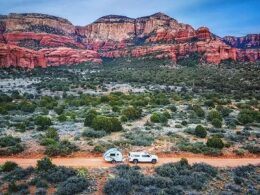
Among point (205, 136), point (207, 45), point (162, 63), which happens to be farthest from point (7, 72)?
point (205, 136)

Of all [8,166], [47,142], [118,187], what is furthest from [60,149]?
Result: [118,187]

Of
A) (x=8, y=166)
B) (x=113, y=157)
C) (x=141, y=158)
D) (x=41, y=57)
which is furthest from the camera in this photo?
(x=41, y=57)

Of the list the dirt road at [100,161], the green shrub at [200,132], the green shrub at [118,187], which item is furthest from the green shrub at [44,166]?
the green shrub at [200,132]

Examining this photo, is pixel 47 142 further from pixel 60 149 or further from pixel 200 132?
pixel 200 132

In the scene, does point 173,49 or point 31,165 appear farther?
point 173,49

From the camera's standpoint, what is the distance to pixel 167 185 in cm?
2044

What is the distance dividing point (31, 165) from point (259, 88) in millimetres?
63845

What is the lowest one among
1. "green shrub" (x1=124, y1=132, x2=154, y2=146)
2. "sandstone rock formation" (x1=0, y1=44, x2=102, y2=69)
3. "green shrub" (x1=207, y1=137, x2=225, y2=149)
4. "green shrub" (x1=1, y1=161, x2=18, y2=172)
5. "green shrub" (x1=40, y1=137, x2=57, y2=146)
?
"green shrub" (x1=207, y1=137, x2=225, y2=149)

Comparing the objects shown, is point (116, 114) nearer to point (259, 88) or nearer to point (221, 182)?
point (221, 182)

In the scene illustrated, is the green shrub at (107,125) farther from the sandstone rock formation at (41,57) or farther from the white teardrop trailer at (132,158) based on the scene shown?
the sandstone rock formation at (41,57)

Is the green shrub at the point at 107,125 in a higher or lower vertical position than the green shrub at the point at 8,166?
higher

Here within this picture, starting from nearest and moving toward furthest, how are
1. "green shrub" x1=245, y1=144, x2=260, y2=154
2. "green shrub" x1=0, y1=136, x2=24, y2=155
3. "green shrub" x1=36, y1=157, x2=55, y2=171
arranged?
1. "green shrub" x1=36, y1=157, x2=55, y2=171
2. "green shrub" x1=0, y1=136, x2=24, y2=155
3. "green shrub" x1=245, y1=144, x2=260, y2=154

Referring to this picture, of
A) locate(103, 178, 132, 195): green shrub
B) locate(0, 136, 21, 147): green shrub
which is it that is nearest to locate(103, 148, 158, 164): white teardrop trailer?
locate(103, 178, 132, 195): green shrub

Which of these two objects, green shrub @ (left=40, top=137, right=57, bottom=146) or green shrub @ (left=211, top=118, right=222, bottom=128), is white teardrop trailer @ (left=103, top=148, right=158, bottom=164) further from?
green shrub @ (left=211, top=118, right=222, bottom=128)
